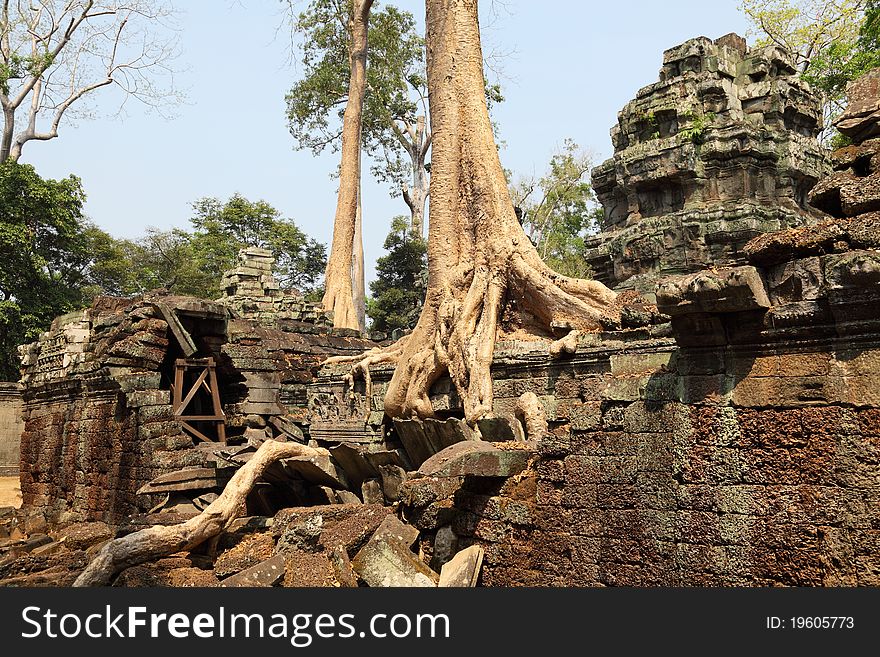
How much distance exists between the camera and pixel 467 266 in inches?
405

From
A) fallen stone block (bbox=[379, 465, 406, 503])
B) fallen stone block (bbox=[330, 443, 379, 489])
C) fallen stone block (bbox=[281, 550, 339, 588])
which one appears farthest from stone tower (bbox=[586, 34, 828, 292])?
fallen stone block (bbox=[281, 550, 339, 588])

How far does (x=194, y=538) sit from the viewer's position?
23.5 ft

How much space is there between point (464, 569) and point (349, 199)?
16651 mm

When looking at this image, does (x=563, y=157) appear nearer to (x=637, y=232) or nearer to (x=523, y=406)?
(x=637, y=232)

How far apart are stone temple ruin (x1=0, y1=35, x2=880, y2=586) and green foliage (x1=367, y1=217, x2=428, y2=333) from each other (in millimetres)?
13339

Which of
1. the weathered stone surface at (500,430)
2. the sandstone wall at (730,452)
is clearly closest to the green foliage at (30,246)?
the weathered stone surface at (500,430)

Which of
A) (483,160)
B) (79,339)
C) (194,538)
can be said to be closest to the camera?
(194,538)

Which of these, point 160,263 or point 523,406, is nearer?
point 523,406

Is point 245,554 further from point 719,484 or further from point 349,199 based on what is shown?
point 349,199

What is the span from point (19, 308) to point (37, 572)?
56.9 feet

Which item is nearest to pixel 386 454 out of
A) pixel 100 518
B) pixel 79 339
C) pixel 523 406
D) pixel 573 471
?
pixel 523 406

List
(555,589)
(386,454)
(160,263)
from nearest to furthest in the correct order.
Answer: (555,589), (386,454), (160,263)

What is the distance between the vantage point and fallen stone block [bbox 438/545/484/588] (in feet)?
16.3

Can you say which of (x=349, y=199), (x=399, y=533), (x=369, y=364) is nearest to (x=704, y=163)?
(x=369, y=364)
